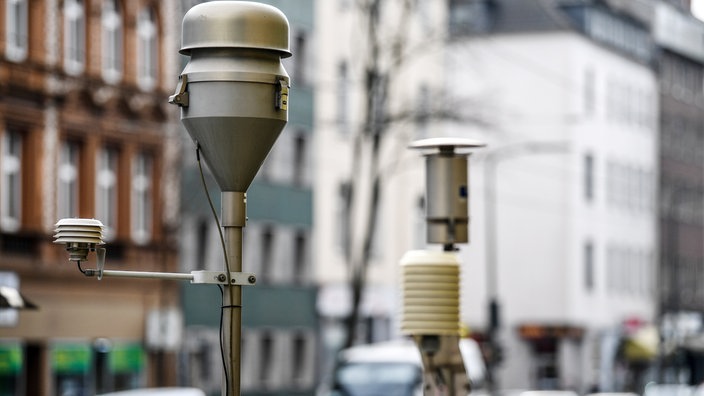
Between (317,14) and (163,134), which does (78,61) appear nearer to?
(163,134)

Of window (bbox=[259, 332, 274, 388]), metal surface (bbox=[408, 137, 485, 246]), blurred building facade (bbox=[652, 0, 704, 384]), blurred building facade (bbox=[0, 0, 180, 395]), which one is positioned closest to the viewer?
metal surface (bbox=[408, 137, 485, 246])

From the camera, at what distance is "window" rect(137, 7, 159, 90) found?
154 feet

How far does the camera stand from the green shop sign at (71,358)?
140ft

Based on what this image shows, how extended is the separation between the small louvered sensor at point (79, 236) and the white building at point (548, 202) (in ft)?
225

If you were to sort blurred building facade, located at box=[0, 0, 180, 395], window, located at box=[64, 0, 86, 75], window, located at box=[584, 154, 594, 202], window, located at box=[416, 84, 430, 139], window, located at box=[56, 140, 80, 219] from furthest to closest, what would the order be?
window, located at box=[584, 154, 594, 202]
window, located at box=[416, 84, 430, 139]
window, located at box=[64, 0, 86, 75]
window, located at box=[56, 140, 80, 219]
blurred building facade, located at box=[0, 0, 180, 395]

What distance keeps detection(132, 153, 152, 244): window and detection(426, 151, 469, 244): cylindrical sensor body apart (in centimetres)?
3310

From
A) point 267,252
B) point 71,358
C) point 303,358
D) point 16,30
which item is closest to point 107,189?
point 71,358

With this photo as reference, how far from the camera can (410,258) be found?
43.0 feet

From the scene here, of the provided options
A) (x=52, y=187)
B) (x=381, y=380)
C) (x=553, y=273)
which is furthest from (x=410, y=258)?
(x=553, y=273)

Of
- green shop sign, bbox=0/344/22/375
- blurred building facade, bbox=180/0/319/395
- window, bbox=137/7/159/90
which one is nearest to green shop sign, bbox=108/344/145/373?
green shop sign, bbox=0/344/22/375

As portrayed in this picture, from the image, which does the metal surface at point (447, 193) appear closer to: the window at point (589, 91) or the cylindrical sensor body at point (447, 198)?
the cylindrical sensor body at point (447, 198)

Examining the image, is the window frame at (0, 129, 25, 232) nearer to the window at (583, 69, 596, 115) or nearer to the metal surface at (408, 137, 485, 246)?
the metal surface at (408, 137, 485, 246)

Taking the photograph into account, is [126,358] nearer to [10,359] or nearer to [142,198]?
[142,198]

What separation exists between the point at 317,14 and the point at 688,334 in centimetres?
1409
